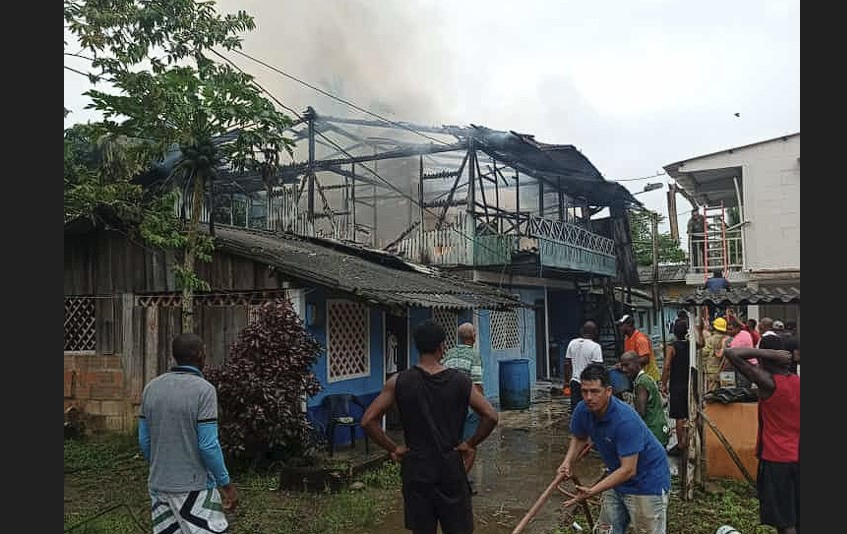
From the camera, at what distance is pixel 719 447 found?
6.76m

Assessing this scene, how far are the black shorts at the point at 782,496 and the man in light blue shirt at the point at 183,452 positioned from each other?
334 cm

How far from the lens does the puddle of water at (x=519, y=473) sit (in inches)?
231

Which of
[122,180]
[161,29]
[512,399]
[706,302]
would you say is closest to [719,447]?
[706,302]

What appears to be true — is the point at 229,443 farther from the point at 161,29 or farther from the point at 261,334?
the point at 161,29

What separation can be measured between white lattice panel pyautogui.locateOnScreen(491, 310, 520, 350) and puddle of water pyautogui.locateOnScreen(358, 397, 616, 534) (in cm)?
247

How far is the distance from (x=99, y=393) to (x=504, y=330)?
8.46 m

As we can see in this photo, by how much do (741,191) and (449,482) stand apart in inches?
614

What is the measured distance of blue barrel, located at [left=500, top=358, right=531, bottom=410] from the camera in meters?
12.6

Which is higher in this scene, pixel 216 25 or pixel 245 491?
pixel 216 25

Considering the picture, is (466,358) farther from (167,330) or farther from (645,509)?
(167,330)

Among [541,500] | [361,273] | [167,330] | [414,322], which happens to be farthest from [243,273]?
[541,500]

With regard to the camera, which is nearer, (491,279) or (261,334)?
(261,334)

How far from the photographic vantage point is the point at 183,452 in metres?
3.62

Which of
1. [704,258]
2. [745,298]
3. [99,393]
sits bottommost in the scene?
[99,393]
